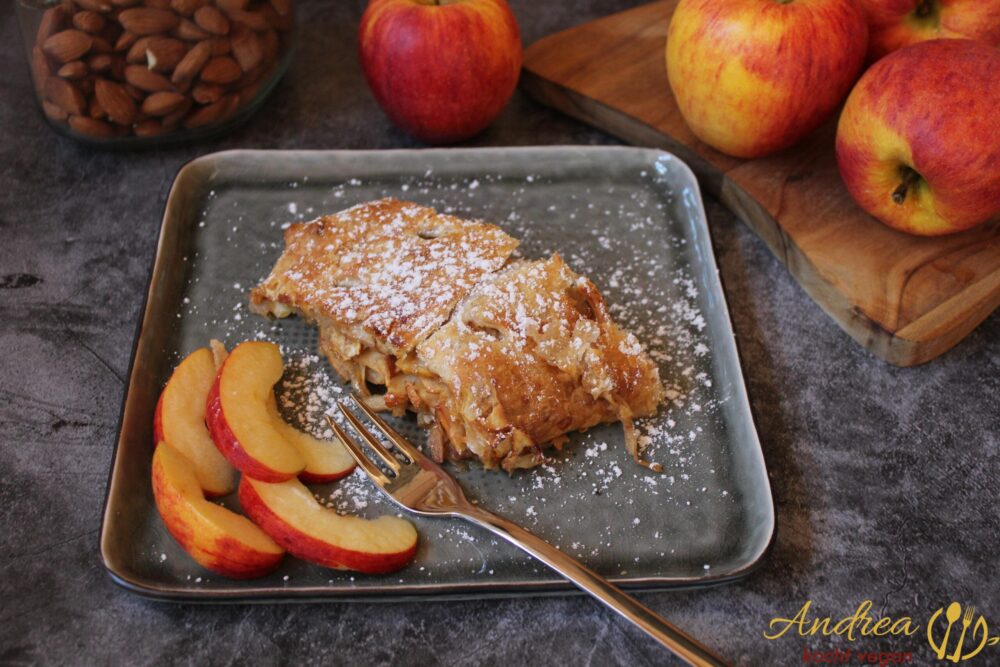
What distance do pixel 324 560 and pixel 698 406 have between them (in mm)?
578

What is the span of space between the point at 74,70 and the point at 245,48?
0.30 metres

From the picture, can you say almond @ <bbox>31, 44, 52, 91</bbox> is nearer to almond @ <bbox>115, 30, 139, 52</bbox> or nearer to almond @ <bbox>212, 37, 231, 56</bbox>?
almond @ <bbox>115, 30, 139, 52</bbox>

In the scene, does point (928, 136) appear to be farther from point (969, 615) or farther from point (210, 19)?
point (210, 19)

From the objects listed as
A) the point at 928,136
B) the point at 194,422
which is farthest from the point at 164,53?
the point at 928,136

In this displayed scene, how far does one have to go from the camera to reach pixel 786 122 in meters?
1.60

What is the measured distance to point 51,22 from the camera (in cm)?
155

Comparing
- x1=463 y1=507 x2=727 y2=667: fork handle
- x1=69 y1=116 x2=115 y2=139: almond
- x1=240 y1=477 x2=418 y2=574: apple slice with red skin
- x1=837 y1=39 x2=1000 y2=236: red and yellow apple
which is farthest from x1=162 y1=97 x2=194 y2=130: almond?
x1=837 y1=39 x2=1000 y2=236: red and yellow apple

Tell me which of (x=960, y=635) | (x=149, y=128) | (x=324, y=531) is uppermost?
(x=149, y=128)

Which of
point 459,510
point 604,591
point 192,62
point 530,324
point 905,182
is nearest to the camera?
point 604,591

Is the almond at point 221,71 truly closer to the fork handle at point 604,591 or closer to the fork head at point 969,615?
the fork handle at point 604,591

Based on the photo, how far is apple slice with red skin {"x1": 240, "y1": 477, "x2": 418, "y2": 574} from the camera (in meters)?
1.13

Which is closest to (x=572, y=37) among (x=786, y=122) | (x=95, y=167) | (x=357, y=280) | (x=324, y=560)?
(x=786, y=122)

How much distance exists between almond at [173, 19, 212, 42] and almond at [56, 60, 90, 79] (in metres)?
0.17

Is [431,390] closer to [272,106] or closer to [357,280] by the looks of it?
[357,280]
